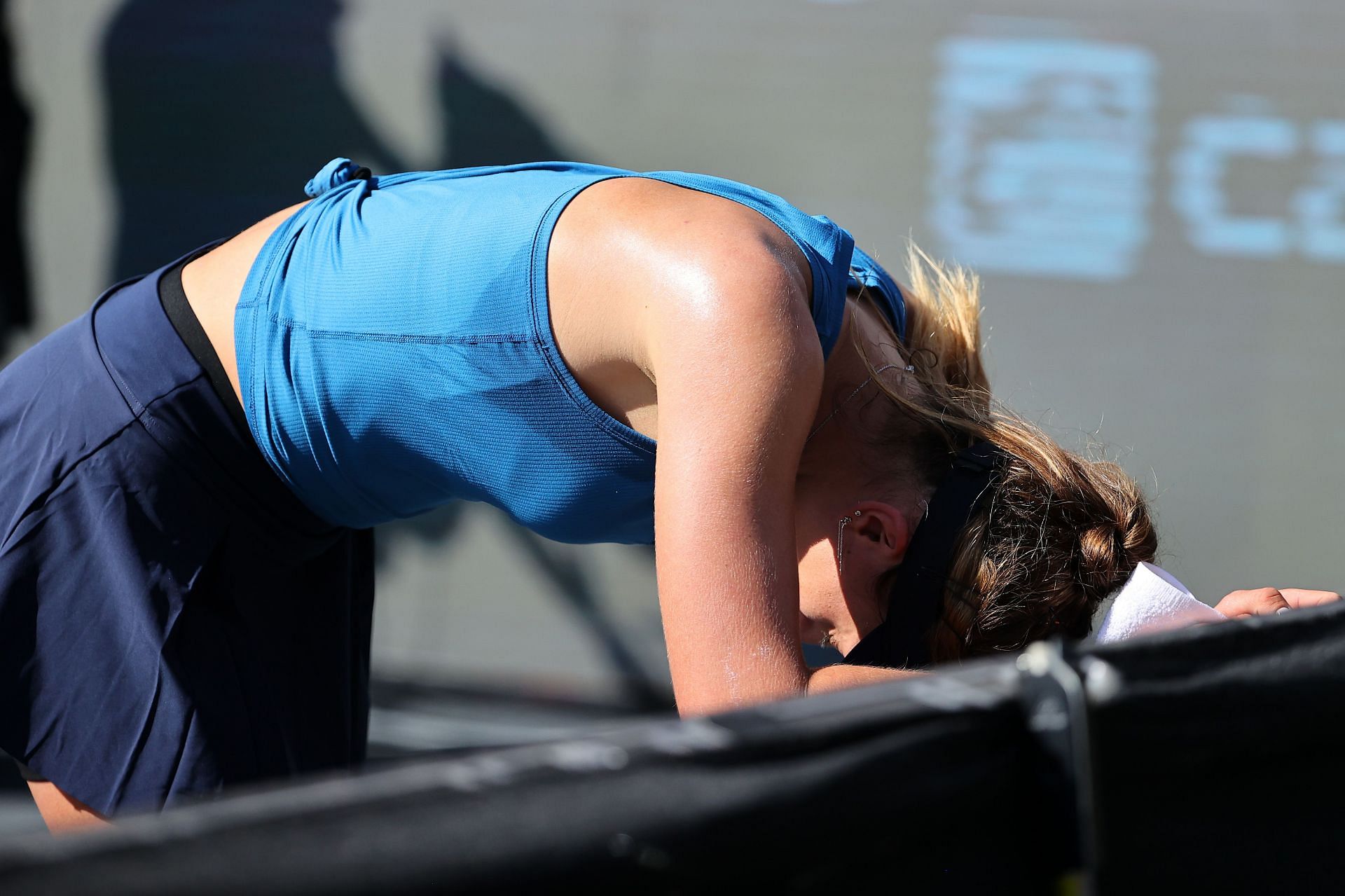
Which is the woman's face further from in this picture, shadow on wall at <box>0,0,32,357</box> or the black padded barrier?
shadow on wall at <box>0,0,32,357</box>

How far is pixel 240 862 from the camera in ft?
1.51

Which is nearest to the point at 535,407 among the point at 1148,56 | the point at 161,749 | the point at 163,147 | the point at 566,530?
the point at 566,530

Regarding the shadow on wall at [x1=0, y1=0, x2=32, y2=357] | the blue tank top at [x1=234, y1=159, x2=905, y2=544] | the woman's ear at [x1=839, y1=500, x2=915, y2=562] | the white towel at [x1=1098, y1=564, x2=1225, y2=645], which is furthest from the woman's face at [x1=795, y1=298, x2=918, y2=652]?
the shadow on wall at [x1=0, y1=0, x2=32, y2=357]

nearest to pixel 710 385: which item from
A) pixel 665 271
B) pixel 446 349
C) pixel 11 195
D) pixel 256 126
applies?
pixel 665 271

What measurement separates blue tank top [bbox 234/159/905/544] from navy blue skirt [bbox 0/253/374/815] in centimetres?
9

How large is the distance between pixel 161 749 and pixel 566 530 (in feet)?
1.74

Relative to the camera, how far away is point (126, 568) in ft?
4.23

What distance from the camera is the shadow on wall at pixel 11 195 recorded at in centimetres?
334

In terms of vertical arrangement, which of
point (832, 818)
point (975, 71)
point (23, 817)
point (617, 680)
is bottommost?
point (23, 817)

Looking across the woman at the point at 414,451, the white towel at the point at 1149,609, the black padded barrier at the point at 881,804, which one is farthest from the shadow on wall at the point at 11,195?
the black padded barrier at the point at 881,804

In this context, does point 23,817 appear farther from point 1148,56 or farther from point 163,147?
point 1148,56

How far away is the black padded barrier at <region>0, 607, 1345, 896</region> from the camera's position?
474mm

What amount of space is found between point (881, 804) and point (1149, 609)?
0.77 metres

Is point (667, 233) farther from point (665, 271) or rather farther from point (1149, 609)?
point (1149, 609)
